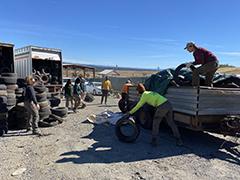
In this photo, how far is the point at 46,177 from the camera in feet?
19.2

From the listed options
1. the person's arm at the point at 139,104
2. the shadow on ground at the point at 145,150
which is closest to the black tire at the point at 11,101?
the shadow on ground at the point at 145,150

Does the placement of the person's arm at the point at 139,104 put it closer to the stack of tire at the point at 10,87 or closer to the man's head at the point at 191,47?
the man's head at the point at 191,47

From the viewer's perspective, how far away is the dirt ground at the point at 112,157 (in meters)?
6.11

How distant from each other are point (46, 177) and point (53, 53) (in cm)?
1405

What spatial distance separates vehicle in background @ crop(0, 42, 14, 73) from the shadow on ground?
20.1ft

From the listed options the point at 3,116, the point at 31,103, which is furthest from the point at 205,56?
the point at 3,116

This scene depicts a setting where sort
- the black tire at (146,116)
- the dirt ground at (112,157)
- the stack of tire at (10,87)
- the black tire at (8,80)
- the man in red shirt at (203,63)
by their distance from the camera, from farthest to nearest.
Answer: the black tire at (8,80) < the stack of tire at (10,87) < the black tire at (146,116) < the man in red shirt at (203,63) < the dirt ground at (112,157)

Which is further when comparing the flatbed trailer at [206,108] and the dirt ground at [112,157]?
the flatbed trailer at [206,108]

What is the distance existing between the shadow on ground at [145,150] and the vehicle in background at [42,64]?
9.56 metres

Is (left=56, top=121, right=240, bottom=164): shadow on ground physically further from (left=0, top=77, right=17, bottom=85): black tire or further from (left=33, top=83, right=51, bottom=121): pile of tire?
(left=0, top=77, right=17, bottom=85): black tire

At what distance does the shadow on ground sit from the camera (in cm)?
711

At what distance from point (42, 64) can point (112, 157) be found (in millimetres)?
12963

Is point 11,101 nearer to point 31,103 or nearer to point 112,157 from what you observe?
point 31,103

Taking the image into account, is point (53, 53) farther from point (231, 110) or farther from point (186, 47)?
point (231, 110)
